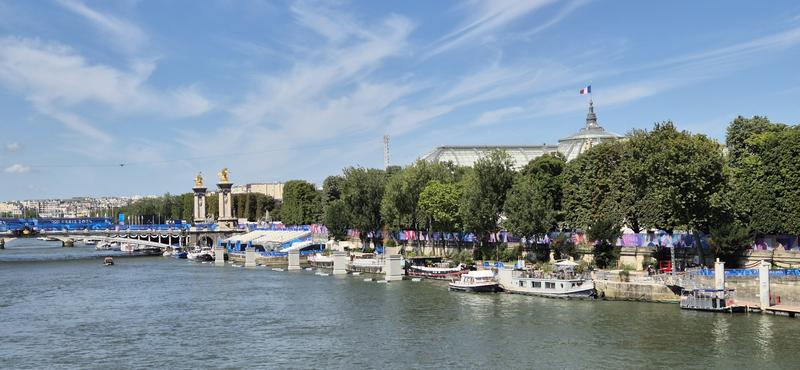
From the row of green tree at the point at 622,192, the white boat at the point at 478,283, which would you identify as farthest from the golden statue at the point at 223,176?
the white boat at the point at 478,283

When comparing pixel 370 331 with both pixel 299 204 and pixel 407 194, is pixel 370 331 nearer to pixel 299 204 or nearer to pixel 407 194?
pixel 407 194

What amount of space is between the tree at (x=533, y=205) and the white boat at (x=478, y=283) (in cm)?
1090

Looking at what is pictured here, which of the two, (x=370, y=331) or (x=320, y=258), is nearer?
(x=370, y=331)

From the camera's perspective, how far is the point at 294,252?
108562 mm

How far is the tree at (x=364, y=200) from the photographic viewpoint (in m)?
112

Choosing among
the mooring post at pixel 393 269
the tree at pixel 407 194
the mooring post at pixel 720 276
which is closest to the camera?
the mooring post at pixel 720 276

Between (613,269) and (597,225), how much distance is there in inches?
175

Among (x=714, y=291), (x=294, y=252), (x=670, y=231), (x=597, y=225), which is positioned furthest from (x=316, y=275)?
(x=714, y=291)

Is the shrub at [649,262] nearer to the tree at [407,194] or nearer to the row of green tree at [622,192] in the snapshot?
the row of green tree at [622,192]

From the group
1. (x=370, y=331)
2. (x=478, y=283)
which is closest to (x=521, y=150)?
(x=478, y=283)

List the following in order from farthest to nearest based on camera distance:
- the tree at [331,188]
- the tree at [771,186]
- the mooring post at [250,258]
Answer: the tree at [331,188] < the mooring post at [250,258] < the tree at [771,186]

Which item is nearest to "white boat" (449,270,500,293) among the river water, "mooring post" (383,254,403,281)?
the river water

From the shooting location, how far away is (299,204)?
16488 cm

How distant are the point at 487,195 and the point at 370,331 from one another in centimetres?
3920
